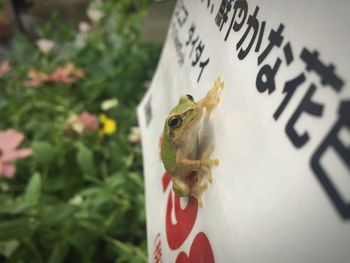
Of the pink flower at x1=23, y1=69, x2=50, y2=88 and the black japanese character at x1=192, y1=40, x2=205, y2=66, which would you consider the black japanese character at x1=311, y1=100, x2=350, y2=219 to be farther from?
the pink flower at x1=23, y1=69, x2=50, y2=88

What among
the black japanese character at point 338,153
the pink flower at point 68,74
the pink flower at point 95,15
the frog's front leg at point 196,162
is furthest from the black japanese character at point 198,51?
the pink flower at point 95,15

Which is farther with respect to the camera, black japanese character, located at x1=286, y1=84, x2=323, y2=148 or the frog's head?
the frog's head

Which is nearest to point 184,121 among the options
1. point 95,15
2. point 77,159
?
point 77,159

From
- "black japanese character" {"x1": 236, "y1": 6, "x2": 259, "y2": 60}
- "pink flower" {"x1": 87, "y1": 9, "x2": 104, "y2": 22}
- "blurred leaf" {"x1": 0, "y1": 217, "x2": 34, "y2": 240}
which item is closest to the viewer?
"black japanese character" {"x1": 236, "y1": 6, "x2": 259, "y2": 60}

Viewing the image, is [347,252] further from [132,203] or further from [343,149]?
[132,203]

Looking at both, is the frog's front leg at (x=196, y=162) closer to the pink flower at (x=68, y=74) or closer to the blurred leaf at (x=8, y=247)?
the blurred leaf at (x=8, y=247)

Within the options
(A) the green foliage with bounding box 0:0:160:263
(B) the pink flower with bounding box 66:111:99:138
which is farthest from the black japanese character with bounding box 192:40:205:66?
(B) the pink flower with bounding box 66:111:99:138
